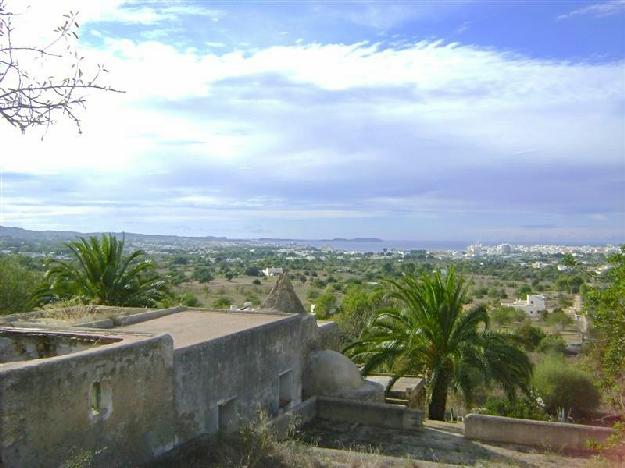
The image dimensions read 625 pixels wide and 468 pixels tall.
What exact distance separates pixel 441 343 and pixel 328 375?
122 inches

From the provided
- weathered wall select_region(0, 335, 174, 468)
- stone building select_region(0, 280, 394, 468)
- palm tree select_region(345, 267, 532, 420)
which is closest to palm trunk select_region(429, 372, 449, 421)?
palm tree select_region(345, 267, 532, 420)

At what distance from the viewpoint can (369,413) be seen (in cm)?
1250

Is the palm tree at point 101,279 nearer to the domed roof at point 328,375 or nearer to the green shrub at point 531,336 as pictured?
the domed roof at point 328,375

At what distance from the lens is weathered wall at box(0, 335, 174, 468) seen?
20.0ft

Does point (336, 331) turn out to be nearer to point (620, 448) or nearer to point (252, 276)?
point (620, 448)

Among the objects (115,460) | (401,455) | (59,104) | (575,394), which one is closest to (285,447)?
(115,460)

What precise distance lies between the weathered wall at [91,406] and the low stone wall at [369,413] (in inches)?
189

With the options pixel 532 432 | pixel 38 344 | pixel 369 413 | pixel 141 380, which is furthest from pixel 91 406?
pixel 532 432

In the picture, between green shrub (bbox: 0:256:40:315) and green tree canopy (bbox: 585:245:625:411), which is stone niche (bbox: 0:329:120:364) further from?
green shrub (bbox: 0:256:40:315)

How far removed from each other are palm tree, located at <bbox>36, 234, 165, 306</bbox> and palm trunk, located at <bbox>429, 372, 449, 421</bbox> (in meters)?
8.45

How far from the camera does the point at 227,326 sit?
36.7 ft

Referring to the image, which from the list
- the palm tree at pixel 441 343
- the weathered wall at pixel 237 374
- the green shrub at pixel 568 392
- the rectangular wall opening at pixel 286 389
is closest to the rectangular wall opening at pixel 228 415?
the weathered wall at pixel 237 374

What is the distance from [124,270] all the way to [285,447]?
11.2 metres

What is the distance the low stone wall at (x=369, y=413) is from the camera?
486 inches
